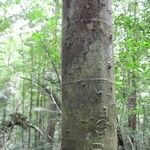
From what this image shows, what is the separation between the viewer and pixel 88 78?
1138 millimetres

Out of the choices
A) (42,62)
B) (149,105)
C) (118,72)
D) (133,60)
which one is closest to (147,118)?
(149,105)

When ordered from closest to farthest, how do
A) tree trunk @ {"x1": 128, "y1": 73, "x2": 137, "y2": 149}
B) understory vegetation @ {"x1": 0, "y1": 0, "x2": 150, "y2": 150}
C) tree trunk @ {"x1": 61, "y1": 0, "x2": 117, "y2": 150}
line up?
tree trunk @ {"x1": 61, "y1": 0, "x2": 117, "y2": 150} → understory vegetation @ {"x1": 0, "y1": 0, "x2": 150, "y2": 150} → tree trunk @ {"x1": 128, "y1": 73, "x2": 137, "y2": 149}

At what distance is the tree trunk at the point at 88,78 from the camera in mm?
1120

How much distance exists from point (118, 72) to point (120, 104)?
1050mm

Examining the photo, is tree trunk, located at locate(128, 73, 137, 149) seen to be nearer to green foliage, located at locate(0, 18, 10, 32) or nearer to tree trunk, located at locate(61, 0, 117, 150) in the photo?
green foliage, located at locate(0, 18, 10, 32)

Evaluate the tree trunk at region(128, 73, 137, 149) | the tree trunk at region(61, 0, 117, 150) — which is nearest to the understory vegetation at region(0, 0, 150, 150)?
the tree trunk at region(128, 73, 137, 149)

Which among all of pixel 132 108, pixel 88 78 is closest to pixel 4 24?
pixel 132 108

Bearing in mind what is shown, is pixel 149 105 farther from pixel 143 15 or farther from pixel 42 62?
pixel 143 15

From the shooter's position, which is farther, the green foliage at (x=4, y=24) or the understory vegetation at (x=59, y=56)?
the green foliage at (x=4, y=24)

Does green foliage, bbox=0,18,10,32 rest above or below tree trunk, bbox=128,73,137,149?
above

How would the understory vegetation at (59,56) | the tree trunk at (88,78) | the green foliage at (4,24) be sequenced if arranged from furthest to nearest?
1. the green foliage at (4,24)
2. the understory vegetation at (59,56)
3. the tree trunk at (88,78)

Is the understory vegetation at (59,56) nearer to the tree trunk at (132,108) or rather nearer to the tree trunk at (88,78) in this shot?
the tree trunk at (132,108)

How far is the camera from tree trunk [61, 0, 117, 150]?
1.12m

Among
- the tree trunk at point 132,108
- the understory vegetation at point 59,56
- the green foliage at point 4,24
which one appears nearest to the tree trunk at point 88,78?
the understory vegetation at point 59,56
